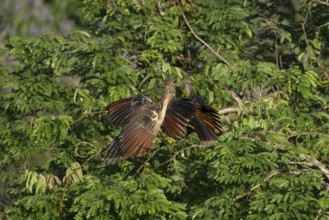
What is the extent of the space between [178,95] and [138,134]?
4.92 feet

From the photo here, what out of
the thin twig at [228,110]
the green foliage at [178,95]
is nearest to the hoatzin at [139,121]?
the green foliage at [178,95]

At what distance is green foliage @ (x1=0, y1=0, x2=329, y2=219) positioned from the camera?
5.21 meters

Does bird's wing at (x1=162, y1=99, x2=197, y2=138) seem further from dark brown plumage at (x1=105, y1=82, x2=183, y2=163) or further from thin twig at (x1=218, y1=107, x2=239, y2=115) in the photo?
thin twig at (x1=218, y1=107, x2=239, y2=115)

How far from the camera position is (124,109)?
214 inches

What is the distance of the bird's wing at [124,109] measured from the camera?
212 inches

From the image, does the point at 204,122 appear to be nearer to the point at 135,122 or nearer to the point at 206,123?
the point at 206,123

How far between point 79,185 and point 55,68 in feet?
4.06

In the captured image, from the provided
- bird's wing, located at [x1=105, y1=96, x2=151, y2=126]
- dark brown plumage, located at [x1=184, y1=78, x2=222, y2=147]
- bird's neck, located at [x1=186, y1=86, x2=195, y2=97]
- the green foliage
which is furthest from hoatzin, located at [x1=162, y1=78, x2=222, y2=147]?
bird's neck, located at [x1=186, y1=86, x2=195, y2=97]

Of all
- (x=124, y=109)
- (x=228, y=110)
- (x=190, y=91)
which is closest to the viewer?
(x=124, y=109)

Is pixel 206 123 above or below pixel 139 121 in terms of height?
below

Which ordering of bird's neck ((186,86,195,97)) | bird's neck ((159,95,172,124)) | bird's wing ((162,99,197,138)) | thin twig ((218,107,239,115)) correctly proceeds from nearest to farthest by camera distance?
bird's wing ((162,99,197,138))
bird's neck ((159,95,172,124))
bird's neck ((186,86,195,97))
thin twig ((218,107,239,115))

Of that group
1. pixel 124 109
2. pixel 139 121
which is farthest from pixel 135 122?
pixel 124 109

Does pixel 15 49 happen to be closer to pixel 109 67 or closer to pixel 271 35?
pixel 109 67

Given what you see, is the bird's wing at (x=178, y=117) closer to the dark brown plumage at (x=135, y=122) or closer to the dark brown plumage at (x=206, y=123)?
the dark brown plumage at (x=135, y=122)
